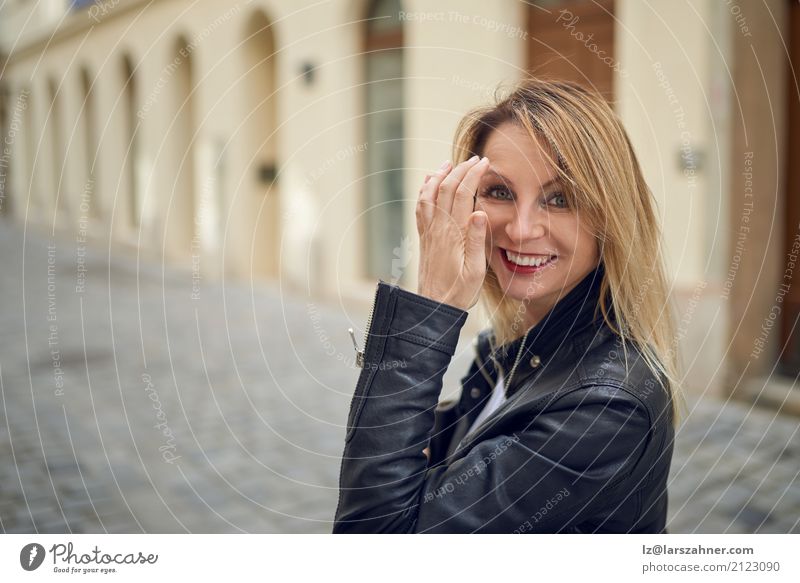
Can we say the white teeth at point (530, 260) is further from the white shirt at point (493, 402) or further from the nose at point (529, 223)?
the white shirt at point (493, 402)

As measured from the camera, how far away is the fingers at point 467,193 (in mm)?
1310

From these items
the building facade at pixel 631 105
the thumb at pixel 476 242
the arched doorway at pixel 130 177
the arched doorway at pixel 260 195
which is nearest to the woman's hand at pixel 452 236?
the thumb at pixel 476 242

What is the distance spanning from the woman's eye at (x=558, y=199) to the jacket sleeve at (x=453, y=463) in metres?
0.28

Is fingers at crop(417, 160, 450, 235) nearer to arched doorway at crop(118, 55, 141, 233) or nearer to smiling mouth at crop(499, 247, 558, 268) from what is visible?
smiling mouth at crop(499, 247, 558, 268)

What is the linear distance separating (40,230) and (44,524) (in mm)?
16547

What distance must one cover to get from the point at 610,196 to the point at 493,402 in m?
0.51

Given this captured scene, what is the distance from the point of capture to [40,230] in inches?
709

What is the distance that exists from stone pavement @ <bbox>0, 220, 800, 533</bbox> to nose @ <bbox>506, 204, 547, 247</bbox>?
77 centimetres

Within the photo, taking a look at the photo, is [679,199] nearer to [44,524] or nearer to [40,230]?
[44,524]

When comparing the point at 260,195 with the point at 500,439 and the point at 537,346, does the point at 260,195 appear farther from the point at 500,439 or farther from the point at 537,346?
the point at 500,439

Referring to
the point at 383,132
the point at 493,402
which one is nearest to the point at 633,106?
the point at 383,132

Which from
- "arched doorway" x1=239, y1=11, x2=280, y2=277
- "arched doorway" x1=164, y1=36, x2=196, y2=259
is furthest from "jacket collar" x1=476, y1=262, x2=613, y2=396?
"arched doorway" x1=164, y1=36, x2=196, y2=259

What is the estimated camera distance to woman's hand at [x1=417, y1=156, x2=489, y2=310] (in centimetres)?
132
